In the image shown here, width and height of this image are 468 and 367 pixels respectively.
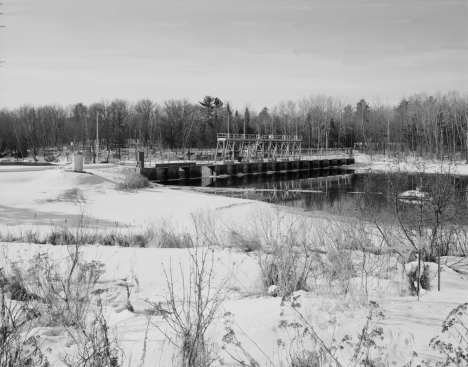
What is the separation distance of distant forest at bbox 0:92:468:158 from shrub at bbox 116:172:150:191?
116 feet

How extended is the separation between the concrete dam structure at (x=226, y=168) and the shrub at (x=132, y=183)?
740 centimetres

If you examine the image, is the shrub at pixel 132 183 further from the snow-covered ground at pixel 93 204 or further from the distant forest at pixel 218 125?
the distant forest at pixel 218 125

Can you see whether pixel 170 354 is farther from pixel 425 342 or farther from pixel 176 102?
pixel 176 102

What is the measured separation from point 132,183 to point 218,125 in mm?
60813

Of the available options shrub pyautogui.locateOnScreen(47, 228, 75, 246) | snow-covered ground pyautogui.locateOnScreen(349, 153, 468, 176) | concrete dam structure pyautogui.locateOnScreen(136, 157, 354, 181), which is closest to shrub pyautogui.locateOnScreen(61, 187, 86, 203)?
shrub pyautogui.locateOnScreen(47, 228, 75, 246)

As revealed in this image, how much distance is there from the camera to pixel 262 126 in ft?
339

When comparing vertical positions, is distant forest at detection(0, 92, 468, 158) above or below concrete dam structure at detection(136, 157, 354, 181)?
above

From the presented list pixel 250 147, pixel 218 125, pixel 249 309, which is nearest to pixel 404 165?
pixel 249 309

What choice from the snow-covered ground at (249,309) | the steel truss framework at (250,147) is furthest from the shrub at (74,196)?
the steel truss framework at (250,147)

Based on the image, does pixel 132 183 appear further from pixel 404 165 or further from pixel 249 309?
pixel 249 309

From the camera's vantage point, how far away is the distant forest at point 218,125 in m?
74.9

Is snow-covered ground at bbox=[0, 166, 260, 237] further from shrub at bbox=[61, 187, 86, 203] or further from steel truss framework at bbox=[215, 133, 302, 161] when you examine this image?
steel truss framework at bbox=[215, 133, 302, 161]

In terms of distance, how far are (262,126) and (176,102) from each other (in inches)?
804

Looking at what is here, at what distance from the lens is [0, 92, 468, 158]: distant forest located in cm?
7494
